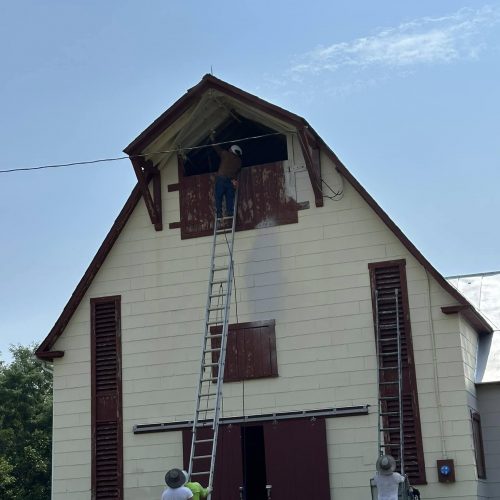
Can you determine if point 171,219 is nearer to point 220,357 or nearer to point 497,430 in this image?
point 220,357

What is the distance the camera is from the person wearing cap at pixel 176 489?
14.4 meters

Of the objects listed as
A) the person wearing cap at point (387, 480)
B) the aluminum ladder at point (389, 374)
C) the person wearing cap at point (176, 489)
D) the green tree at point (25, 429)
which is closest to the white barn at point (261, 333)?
the aluminum ladder at point (389, 374)

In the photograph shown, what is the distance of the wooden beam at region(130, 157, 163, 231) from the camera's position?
A: 19.8 meters

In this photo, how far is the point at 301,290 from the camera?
19.0 m

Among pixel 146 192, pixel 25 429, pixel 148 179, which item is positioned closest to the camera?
pixel 146 192

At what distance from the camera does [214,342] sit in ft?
63.0

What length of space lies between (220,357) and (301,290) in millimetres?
2257

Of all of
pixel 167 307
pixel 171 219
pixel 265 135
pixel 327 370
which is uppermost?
pixel 265 135

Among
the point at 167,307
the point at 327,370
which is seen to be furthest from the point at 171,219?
the point at 327,370

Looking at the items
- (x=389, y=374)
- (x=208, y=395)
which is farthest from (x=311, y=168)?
(x=208, y=395)

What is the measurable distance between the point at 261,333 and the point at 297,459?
247cm

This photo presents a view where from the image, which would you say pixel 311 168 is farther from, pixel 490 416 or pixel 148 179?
pixel 490 416

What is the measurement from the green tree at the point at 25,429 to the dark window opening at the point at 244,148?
2034 centimetres

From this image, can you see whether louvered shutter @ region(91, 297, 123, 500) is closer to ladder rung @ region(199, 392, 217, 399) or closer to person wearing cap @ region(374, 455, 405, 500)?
ladder rung @ region(199, 392, 217, 399)
